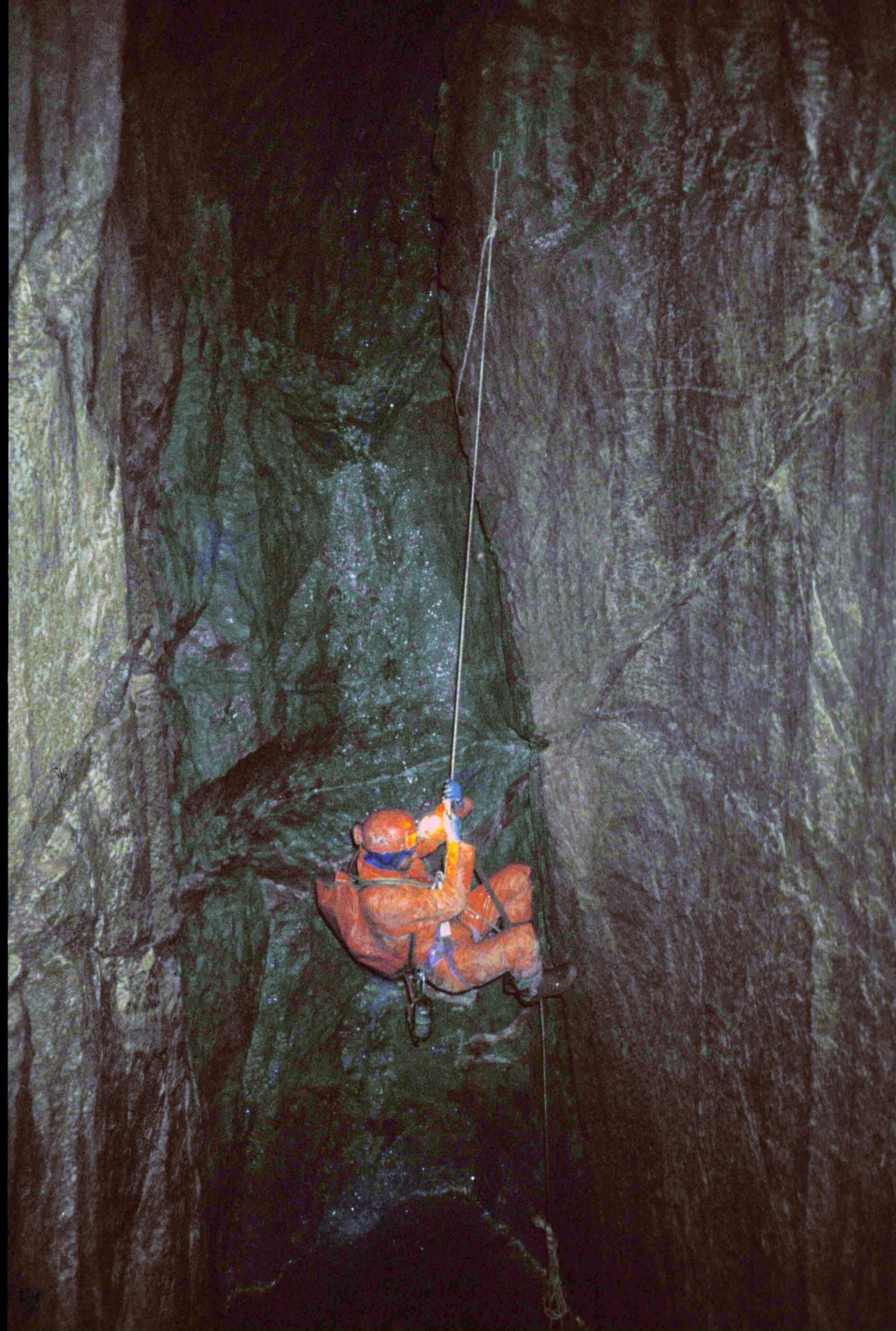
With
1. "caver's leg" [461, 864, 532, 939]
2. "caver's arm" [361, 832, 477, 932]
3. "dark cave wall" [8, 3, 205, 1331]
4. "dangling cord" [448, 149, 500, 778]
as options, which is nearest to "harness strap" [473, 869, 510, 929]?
"caver's leg" [461, 864, 532, 939]

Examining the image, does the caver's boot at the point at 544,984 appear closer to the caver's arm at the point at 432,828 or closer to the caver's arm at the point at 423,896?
the caver's arm at the point at 423,896

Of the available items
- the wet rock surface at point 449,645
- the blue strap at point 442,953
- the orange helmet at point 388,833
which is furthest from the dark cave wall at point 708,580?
the orange helmet at point 388,833

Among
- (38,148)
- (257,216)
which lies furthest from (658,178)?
(38,148)

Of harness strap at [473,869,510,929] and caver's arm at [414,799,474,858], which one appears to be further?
harness strap at [473,869,510,929]

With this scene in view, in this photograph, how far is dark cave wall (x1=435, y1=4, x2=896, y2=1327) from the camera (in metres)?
2.91

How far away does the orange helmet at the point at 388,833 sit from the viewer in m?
3.36

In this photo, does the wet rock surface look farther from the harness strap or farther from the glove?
the glove

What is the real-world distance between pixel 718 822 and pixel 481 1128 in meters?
2.23

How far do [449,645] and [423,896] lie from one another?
1.40 metres

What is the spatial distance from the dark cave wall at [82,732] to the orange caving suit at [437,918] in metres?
0.63

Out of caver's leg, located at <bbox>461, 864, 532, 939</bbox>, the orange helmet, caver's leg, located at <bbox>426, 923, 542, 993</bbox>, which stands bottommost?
caver's leg, located at <bbox>426, 923, 542, 993</bbox>

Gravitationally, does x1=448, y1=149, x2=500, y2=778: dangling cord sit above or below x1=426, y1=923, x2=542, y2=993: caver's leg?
above

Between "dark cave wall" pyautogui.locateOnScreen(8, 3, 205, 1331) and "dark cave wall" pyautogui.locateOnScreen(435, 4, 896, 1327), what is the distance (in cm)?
131

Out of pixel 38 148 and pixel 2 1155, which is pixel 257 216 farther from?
pixel 2 1155
